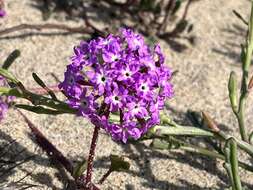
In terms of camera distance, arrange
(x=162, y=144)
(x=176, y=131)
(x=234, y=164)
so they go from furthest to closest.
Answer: (x=162, y=144), (x=176, y=131), (x=234, y=164)

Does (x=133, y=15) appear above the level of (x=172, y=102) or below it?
above

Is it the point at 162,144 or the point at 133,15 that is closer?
the point at 162,144

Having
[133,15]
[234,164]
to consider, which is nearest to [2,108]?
[234,164]

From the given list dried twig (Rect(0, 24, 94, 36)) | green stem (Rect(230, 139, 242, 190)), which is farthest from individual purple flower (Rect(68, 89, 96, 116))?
dried twig (Rect(0, 24, 94, 36))

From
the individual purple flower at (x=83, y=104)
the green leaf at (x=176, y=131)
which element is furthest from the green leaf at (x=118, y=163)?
the individual purple flower at (x=83, y=104)

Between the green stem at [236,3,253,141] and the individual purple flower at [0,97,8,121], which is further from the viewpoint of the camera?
the individual purple flower at [0,97,8,121]

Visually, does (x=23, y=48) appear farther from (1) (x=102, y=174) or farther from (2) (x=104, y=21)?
(1) (x=102, y=174)

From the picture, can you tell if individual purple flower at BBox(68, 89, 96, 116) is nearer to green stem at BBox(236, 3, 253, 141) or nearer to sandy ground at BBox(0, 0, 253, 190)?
sandy ground at BBox(0, 0, 253, 190)

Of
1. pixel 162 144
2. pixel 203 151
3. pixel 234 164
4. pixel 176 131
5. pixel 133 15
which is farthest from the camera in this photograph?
pixel 133 15

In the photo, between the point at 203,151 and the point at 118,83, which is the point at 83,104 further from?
the point at 203,151
